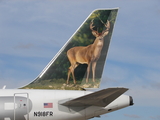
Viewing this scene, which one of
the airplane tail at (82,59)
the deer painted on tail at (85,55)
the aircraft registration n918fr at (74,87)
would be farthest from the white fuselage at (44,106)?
the deer painted on tail at (85,55)

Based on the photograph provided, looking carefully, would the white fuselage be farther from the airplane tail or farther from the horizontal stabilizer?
the airplane tail

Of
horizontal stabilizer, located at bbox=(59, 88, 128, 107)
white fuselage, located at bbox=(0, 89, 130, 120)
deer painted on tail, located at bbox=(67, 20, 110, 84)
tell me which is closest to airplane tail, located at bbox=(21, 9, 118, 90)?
deer painted on tail, located at bbox=(67, 20, 110, 84)

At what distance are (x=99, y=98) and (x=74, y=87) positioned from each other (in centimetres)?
264

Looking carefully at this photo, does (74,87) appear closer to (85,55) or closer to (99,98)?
(85,55)

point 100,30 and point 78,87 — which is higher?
point 100,30

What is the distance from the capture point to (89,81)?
72.0 feet

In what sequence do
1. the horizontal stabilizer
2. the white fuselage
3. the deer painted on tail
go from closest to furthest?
the horizontal stabilizer < the white fuselage < the deer painted on tail

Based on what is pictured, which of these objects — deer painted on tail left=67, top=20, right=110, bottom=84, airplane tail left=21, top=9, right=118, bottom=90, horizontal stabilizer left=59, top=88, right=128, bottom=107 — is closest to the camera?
horizontal stabilizer left=59, top=88, right=128, bottom=107

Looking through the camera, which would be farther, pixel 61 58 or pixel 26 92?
pixel 61 58

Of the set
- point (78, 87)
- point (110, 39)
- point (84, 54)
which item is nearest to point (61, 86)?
point (78, 87)

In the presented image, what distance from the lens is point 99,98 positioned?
1948 centimetres

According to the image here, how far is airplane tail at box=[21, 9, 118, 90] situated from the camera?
71.8 feet

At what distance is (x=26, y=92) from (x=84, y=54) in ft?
13.8

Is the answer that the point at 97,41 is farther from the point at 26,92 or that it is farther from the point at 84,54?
the point at 26,92
